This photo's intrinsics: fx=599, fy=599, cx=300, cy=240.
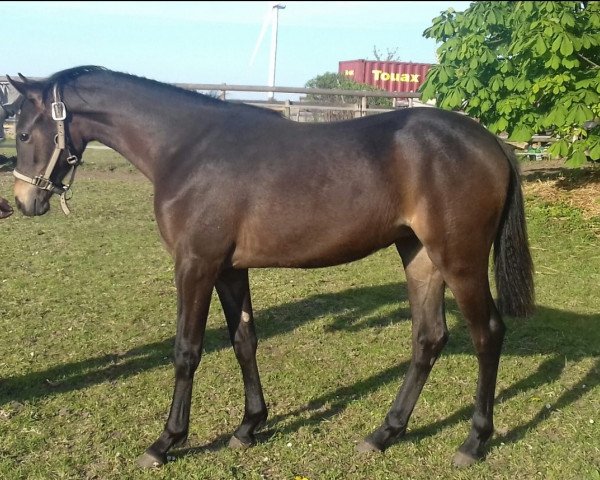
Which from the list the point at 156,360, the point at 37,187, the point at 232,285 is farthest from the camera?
the point at 156,360

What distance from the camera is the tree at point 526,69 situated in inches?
317

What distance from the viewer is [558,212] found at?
31.8 feet

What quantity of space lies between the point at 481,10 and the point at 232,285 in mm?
7750

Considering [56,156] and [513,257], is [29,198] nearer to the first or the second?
[56,156]

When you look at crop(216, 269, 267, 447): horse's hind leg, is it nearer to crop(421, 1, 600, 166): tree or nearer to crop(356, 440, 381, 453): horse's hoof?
crop(356, 440, 381, 453): horse's hoof

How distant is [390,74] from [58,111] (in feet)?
95.5

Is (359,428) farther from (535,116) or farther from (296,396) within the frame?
(535,116)

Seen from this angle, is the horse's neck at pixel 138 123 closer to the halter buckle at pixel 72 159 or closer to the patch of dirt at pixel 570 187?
the halter buckle at pixel 72 159

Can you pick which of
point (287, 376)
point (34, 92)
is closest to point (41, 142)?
point (34, 92)

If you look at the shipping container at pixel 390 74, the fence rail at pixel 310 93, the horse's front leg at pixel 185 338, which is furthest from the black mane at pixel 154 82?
the shipping container at pixel 390 74

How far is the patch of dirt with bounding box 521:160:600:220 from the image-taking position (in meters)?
9.84

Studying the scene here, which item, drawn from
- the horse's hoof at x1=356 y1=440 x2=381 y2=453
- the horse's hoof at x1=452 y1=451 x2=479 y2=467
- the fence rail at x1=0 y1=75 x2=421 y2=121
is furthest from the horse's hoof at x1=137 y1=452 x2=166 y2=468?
the fence rail at x1=0 y1=75 x2=421 y2=121

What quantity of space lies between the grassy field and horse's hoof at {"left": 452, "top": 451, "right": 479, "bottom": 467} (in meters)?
0.06

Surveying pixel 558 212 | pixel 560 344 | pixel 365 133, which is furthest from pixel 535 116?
pixel 365 133
